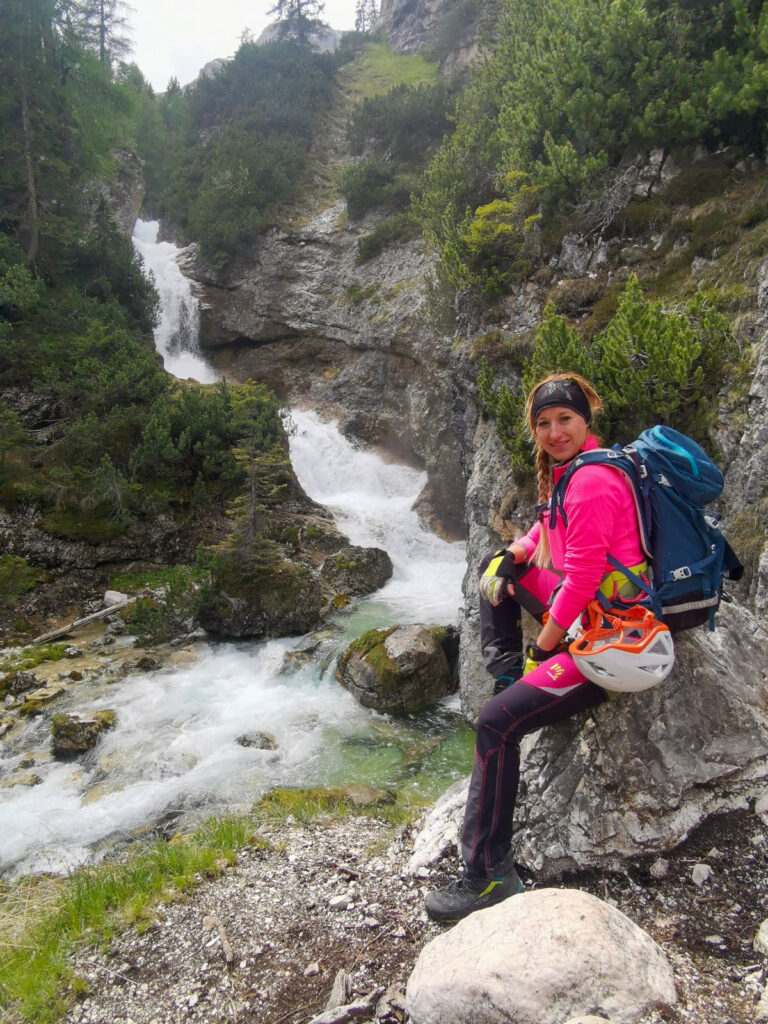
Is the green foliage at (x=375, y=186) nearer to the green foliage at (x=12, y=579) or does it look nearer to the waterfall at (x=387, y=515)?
the waterfall at (x=387, y=515)

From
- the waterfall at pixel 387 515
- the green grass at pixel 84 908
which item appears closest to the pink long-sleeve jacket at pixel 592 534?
the green grass at pixel 84 908

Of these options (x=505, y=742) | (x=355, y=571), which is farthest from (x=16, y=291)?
(x=505, y=742)

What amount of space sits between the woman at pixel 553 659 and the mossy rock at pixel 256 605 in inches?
396

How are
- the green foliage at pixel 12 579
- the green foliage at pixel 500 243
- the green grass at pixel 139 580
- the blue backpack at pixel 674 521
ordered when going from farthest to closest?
the green grass at pixel 139 580 → the green foliage at pixel 12 579 → the green foliage at pixel 500 243 → the blue backpack at pixel 674 521

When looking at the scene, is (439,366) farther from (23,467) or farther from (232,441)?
(23,467)

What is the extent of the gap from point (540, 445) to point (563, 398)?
0.34m

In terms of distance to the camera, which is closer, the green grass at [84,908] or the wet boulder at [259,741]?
the green grass at [84,908]

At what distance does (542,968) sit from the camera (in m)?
2.23

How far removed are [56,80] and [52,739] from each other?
23.6m

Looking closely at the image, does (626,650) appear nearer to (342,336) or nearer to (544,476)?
(544,476)

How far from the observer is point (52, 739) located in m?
8.33

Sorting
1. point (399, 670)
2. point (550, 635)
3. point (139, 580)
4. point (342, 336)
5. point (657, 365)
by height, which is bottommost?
point (399, 670)

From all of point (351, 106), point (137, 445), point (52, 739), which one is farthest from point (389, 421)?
point (351, 106)

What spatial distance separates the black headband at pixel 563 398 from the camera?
3.21 m
